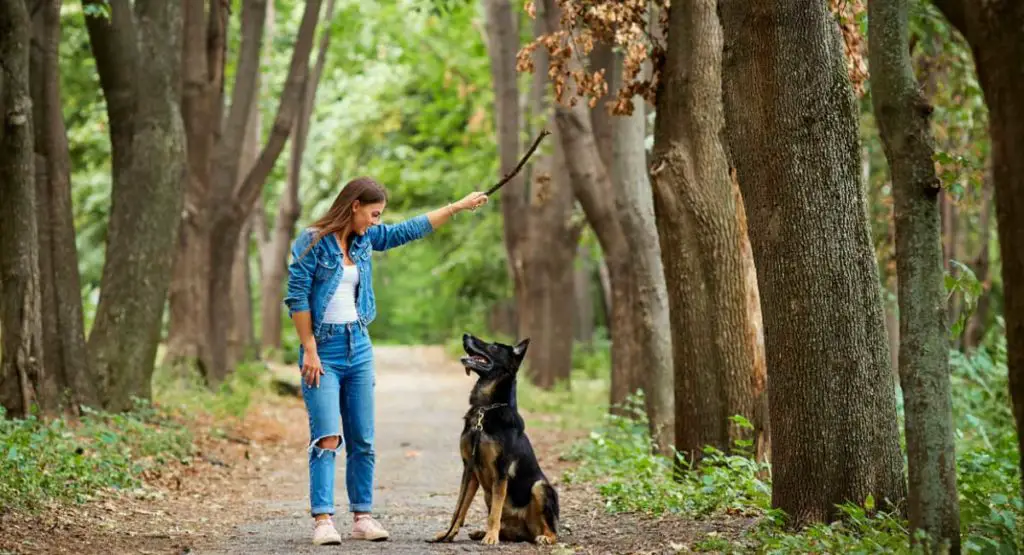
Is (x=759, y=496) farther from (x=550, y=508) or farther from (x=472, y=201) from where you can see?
(x=472, y=201)

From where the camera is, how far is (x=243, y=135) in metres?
20.4

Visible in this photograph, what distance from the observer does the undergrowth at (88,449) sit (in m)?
8.88

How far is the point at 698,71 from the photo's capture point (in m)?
10.1

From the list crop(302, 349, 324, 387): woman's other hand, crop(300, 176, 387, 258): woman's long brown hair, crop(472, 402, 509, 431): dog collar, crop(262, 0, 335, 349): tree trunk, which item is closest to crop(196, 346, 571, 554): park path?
crop(472, 402, 509, 431): dog collar

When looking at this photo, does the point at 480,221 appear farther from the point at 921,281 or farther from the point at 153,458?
the point at 921,281

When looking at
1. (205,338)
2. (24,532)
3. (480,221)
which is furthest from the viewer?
(480,221)

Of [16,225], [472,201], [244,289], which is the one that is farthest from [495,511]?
[244,289]

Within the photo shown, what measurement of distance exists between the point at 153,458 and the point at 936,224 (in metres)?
8.98

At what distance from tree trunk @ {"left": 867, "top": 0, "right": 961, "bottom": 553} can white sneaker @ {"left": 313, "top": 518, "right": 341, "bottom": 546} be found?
3.64 metres

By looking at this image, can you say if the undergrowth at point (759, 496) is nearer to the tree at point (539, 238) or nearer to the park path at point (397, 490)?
the park path at point (397, 490)

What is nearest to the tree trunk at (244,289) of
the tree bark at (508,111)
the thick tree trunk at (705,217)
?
the tree bark at (508,111)

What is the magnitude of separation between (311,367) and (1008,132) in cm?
447

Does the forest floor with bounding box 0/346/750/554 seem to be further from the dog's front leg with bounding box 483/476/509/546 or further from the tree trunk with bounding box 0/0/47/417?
the tree trunk with bounding box 0/0/47/417

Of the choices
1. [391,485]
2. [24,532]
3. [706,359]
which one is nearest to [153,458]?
[391,485]
